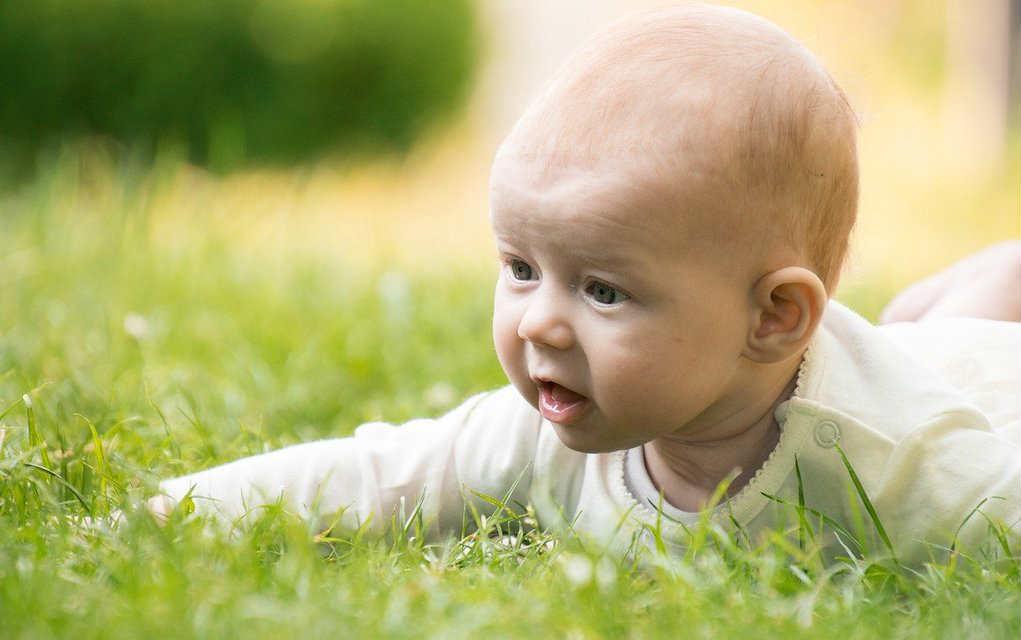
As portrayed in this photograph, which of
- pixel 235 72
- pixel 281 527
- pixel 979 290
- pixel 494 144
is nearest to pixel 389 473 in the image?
pixel 281 527

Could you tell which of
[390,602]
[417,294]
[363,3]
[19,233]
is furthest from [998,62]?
[390,602]

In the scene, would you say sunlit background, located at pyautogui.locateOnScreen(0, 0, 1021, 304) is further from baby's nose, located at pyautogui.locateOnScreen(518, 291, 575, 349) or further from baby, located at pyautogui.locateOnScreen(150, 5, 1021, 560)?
baby's nose, located at pyautogui.locateOnScreen(518, 291, 575, 349)

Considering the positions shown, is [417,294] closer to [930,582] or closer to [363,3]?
[930,582]

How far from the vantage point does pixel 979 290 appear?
124 inches

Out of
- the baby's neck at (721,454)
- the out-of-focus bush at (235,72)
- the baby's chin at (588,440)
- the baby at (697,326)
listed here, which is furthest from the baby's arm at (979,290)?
the out-of-focus bush at (235,72)

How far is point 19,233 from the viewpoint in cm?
485

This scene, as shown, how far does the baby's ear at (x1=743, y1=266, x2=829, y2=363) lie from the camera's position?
82.4 inches

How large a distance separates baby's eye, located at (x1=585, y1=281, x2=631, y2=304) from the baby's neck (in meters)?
0.35

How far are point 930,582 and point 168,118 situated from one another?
32.9 feet

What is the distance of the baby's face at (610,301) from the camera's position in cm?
200

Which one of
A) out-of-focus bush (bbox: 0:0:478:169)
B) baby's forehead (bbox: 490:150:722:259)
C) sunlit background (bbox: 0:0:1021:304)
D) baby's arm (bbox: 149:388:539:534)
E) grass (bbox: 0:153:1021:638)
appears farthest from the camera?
out-of-focus bush (bbox: 0:0:478:169)

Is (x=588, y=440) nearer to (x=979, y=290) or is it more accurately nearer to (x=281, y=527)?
(x=281, y=527)

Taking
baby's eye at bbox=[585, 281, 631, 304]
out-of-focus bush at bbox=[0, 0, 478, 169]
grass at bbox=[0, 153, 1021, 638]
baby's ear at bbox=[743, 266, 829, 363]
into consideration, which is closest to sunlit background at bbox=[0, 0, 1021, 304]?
out-of-focus bush at bbox=[0, 0, 478, 169]

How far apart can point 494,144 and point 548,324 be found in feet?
32.5
